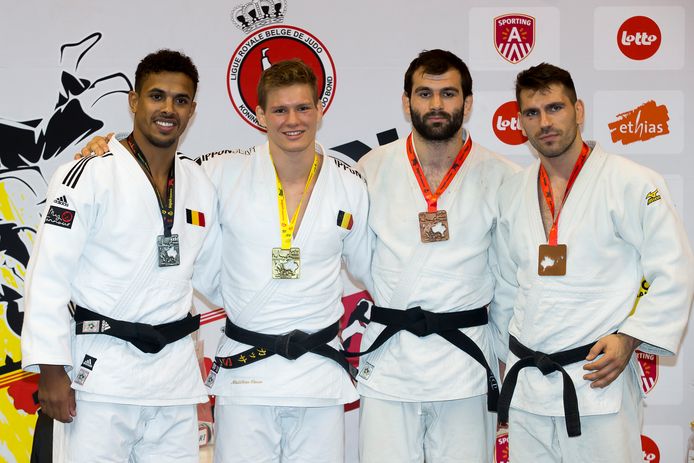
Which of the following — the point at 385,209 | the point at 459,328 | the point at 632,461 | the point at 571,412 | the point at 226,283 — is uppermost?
the point at 385,209

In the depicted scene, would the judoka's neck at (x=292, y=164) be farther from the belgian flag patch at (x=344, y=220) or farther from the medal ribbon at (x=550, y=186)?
the medal ribbon at (x=550, y=186)

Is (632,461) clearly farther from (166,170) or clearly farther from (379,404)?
(166,170)

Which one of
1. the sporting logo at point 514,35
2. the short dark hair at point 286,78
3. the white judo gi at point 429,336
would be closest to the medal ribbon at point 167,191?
the short dark hair at point 286,78

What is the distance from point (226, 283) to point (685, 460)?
275 cm

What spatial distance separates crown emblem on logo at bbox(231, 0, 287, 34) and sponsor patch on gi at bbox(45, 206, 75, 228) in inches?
74.1

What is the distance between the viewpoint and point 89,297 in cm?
249

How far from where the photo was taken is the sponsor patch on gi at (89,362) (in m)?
2.47

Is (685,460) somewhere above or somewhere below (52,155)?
below

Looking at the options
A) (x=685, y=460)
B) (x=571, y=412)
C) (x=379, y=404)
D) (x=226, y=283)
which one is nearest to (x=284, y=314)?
(x=226, y=283)

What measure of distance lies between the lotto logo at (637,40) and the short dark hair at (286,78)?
1.96 meters

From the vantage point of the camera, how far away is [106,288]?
2.49 m

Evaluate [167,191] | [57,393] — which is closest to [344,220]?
[167,191]

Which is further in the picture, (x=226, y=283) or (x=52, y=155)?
(x=52, y=155)

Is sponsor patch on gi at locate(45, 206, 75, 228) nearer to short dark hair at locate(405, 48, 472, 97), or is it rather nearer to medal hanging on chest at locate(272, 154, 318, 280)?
medal hanging on chest at locate(272, 154, 318, 280)
